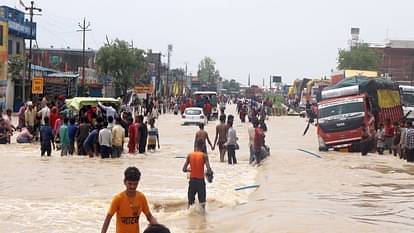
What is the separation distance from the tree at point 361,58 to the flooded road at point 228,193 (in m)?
71.5

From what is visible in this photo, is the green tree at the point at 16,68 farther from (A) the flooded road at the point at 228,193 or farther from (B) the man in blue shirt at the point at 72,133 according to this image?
(B) the man in blue shirt at the point at 72,133

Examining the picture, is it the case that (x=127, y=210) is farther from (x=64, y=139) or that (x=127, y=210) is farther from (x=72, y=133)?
(x=72, y=133)

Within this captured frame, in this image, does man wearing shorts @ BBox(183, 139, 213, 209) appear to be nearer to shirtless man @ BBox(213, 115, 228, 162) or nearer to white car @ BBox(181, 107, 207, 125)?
shirtless man @ BBox(213, 115, 228, 162)

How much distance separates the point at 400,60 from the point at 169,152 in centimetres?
8459

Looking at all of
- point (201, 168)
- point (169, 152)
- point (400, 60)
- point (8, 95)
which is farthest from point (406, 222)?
point (400, 60)

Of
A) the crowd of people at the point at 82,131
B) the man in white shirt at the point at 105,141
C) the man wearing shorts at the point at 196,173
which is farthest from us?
the crowd of people at the point at 82,131

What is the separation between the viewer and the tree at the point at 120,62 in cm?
7425

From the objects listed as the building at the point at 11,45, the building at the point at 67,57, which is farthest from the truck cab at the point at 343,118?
the building at the point at 67,57

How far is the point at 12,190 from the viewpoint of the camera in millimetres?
16656

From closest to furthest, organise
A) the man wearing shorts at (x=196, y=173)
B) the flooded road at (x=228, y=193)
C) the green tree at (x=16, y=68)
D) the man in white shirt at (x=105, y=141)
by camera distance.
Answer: the flooded road at (x=228, y=193) → the man wearing shorts at (x=196, y=173) → the man in white shirt at (x=105, y=141) → the green tree at (x=16, y=68)

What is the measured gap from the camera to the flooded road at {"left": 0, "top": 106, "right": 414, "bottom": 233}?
12.6 meters

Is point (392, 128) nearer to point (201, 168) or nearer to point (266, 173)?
point (266, 173)

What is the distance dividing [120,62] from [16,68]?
21489mm

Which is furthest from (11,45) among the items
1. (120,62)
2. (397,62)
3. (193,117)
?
(397,62)
